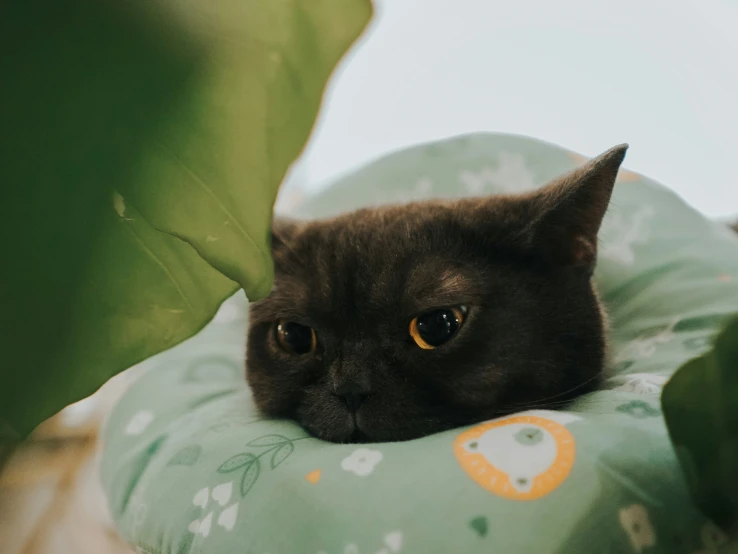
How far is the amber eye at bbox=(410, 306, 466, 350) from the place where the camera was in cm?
87

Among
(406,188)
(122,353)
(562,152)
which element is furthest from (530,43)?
(122,353)

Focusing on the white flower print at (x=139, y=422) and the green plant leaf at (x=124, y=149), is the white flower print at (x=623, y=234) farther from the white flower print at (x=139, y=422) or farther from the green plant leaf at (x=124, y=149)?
→ the green plant leaf at (x=124, y=149)

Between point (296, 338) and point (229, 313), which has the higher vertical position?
point (296, 338)

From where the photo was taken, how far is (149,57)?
28cm

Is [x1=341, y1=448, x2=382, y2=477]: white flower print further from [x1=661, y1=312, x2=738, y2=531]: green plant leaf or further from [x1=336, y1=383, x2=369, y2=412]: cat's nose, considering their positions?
[x1=661, y1=312, x2=738, y2=531]: green plant leaf

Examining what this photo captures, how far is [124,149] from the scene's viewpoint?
0.29 metres

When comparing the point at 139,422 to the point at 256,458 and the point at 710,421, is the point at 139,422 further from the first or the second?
the point at 710,421

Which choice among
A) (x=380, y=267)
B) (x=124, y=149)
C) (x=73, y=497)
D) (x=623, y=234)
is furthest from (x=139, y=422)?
(x=623, y=234)

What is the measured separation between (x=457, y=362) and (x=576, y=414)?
17cm

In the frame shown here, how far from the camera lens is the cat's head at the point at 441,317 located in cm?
85

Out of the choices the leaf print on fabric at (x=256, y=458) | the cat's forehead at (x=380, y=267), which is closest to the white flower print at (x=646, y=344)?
the cat's forehead at (x=380, y=267)

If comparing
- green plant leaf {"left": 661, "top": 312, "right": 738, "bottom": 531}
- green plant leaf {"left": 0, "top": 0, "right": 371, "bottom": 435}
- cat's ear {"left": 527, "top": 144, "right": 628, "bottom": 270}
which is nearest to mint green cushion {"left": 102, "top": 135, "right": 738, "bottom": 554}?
green plant leaf {"left": 661, "top": 312, "right": 738, "bottom": 531}

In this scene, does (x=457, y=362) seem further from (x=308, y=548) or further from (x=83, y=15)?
(x=83, y=15)

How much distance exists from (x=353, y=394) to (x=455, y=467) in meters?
0.21
